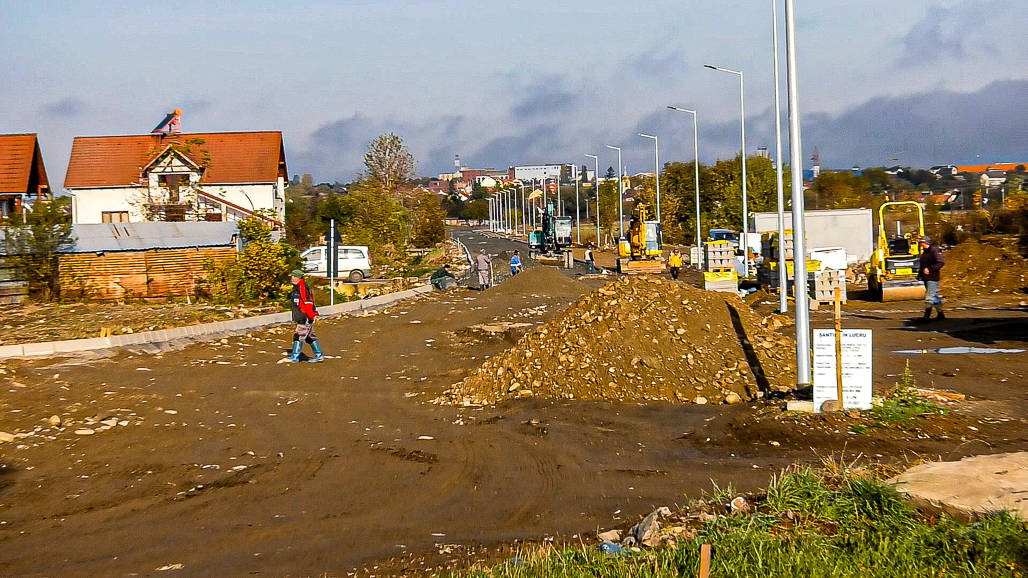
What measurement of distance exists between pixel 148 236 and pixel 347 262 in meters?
14.9

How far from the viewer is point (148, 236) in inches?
1078

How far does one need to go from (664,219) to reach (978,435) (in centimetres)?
7526

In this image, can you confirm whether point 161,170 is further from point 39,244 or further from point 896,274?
point 896,274

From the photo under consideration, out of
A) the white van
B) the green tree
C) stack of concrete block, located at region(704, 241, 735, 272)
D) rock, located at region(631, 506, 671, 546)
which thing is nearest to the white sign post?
rock, located at region(631, 506, 671, 546)

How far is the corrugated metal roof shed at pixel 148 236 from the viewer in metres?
26.7

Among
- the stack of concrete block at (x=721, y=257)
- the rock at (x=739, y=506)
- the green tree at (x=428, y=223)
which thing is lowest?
the rock at (x=739, y=506)

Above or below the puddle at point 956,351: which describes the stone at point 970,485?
above

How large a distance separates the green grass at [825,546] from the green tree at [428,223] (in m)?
61.6

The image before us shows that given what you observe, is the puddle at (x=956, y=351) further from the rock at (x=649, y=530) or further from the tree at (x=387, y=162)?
the tree at (x=387, y=162)

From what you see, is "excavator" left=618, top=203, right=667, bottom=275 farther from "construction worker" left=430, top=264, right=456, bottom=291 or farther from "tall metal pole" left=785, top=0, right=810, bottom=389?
"tall metal pole" left=785, top=0, right=810, bottom=389

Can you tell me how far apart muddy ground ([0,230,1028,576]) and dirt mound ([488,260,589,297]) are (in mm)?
16347

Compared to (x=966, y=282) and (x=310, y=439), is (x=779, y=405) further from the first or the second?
(x=966, y=282)

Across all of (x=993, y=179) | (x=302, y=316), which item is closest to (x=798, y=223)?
(x=302, y=316)

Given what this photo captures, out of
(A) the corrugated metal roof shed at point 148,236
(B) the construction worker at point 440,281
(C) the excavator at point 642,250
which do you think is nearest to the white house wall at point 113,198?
(B) the construction worker at point 440,281
